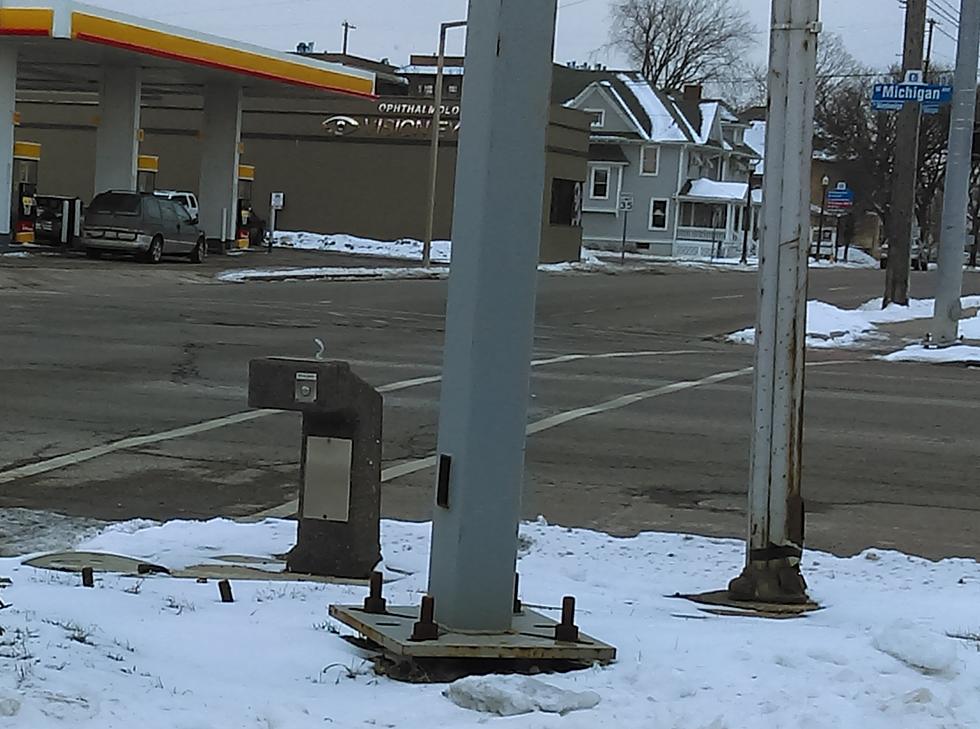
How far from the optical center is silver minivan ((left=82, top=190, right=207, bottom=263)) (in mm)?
37656

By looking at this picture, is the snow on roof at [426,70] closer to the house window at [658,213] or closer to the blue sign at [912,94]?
the house window at [658,213]

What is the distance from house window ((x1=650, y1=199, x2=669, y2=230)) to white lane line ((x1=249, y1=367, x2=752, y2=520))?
65.2 m

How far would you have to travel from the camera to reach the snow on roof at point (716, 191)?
3339 inches

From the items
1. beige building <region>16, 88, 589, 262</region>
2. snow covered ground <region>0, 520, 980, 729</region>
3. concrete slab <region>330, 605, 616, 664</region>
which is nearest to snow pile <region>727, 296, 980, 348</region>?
snow covered ground <region>0, 520, 980, 729</region>

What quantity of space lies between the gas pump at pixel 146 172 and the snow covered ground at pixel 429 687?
139 feet

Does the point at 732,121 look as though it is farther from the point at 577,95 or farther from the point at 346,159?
the point at 346,159

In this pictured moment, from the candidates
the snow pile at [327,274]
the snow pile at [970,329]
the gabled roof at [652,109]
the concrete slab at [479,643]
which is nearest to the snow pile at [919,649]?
the concrete slab at [479,643]

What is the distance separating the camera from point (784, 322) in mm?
6957

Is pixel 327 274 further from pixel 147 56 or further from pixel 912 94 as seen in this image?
pixel 912 94

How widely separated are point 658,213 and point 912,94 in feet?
205

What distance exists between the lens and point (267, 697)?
446 centimetres

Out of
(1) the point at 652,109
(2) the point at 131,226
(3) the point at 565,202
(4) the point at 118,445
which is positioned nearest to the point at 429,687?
(4) the point at 118,445

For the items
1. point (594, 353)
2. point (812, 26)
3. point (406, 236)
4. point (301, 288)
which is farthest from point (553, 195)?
point (812, 26)

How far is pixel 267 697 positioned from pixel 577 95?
282 ft
